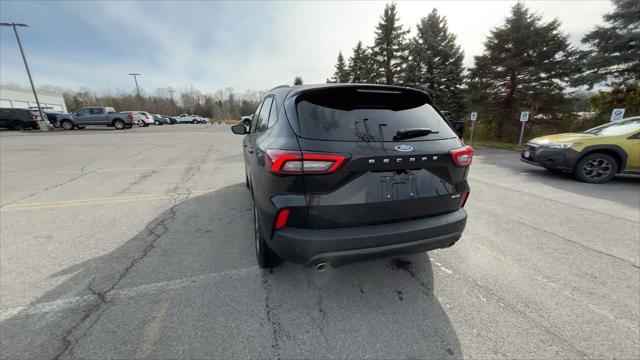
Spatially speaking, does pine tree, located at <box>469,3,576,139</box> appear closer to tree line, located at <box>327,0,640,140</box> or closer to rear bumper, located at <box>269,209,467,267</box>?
tree line, located at <box>327,0,640,140</box>

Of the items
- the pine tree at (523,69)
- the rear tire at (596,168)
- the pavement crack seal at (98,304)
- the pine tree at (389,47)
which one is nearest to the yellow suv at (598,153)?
the rear tire at (596,168)

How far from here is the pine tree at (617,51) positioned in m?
13.6

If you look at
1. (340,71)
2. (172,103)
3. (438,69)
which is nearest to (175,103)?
(172,103)

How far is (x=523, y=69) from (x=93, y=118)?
110 feet

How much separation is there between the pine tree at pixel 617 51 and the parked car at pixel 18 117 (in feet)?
134

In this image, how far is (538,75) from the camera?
15.6 meters

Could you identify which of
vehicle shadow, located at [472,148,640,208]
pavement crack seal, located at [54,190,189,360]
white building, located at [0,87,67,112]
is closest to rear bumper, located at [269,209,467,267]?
pavement crack seal, located at [54,190,189,360]

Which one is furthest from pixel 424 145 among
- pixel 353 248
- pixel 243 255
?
pixel 243 255

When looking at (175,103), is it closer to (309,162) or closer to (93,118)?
(93,118)

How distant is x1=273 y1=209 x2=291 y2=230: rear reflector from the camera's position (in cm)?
184

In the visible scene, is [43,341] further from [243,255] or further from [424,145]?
[424,145]

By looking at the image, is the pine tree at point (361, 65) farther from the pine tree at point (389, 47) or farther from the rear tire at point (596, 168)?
the rear tire at point (596, 168)

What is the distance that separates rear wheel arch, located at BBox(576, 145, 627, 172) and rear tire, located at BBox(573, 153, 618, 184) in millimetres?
68

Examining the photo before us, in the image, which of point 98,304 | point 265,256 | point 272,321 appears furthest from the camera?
point 265,256
